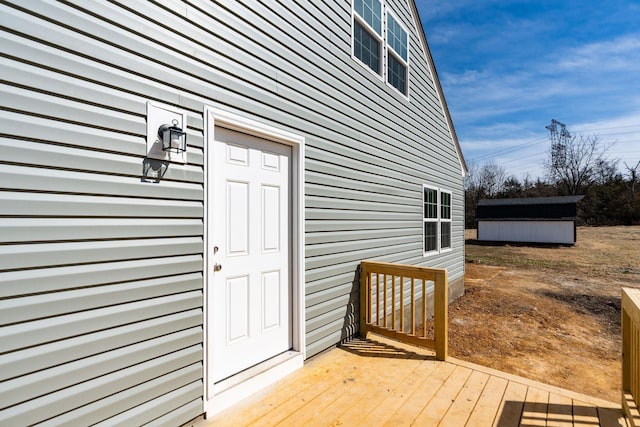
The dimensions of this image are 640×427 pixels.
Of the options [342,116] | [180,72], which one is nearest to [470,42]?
[342,116]

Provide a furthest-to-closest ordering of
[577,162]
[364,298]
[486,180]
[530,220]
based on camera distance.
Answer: [486,180] < [577,162] < [530,220] < [364,298]

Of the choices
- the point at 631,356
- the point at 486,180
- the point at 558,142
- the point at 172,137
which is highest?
the point at 558,142

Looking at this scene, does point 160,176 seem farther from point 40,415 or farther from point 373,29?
point 373,29

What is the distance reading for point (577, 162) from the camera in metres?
32.2

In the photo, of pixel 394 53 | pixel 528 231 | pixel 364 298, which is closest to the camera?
pixel 364 298

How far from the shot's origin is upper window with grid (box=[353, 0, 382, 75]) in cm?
427

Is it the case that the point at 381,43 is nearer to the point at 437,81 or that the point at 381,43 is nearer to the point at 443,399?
the point at 437,81

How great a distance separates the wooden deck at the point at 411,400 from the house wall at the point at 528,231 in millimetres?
19368

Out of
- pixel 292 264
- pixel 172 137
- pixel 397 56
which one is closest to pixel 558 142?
pixel 397 56

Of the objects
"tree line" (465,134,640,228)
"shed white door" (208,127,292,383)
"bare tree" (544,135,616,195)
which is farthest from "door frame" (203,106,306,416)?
"bare tree" (544,135,616,195)

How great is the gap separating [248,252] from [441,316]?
82.1 inches

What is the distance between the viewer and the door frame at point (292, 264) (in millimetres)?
2246

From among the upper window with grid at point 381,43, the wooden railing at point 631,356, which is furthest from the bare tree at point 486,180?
the wooden railing at point 631,356

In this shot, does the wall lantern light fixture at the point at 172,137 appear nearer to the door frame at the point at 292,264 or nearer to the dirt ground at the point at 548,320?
the door frame at the point at 292,264
